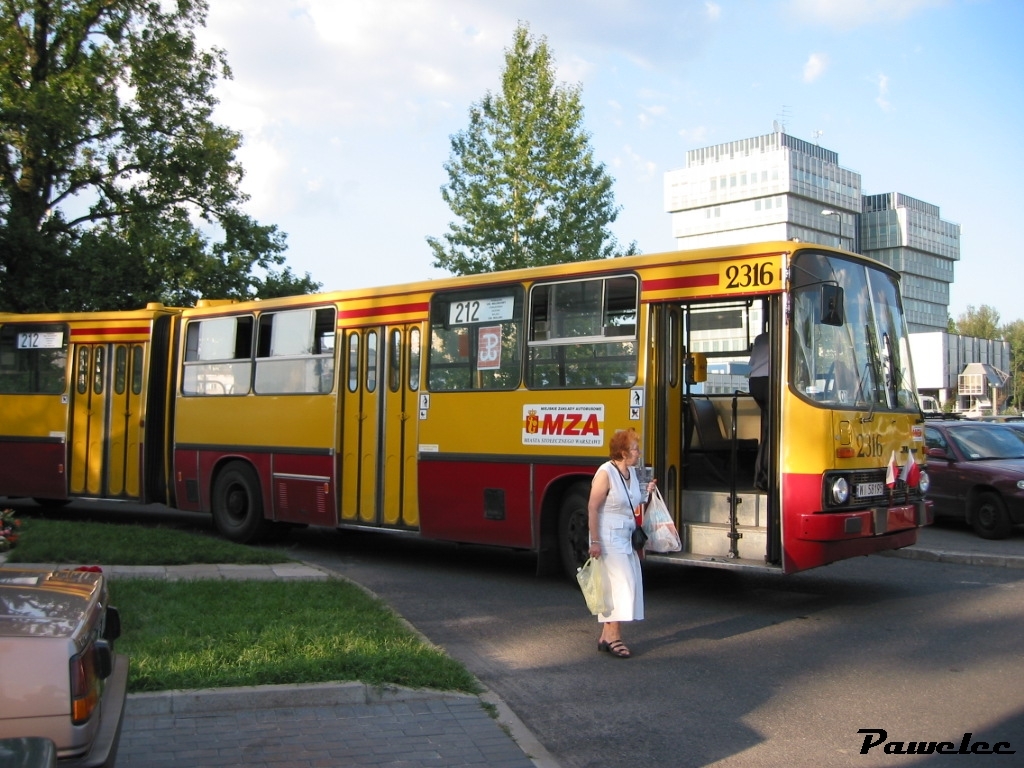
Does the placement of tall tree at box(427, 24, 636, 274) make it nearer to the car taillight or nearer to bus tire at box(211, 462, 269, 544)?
bus tire at box(211, 462, 269, 544)

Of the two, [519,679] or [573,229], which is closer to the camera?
[519,679]

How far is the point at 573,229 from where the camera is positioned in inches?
1164

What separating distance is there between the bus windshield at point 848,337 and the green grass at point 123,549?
20.3 feet

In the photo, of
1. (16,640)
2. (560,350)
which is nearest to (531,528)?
(560,350)

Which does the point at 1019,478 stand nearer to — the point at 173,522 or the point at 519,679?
the point at 519,679

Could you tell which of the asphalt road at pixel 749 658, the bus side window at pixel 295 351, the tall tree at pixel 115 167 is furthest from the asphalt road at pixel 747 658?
the tall tree at pixel 115 167

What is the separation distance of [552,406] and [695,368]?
1.50 meters

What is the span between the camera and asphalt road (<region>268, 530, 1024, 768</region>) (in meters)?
6.06

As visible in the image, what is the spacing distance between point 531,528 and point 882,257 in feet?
401

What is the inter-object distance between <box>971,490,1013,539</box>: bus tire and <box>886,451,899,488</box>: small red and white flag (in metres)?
6.32

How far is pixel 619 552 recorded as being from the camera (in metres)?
7.83

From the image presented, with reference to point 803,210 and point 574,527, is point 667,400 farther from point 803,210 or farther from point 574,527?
point 803,210

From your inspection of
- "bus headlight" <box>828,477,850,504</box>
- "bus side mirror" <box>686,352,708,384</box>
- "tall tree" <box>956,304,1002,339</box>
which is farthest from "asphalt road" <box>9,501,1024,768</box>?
"tall tree" <box>956,304,1002,339</box>

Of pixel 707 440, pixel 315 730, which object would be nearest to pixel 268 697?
pixel 315 730
